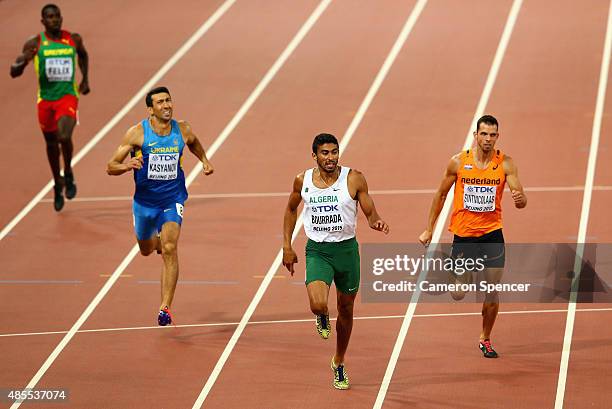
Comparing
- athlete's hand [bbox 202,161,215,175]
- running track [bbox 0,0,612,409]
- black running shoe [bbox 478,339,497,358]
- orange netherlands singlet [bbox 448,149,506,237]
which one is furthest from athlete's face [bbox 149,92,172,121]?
black running shoe [bbox 478,339,497,358]

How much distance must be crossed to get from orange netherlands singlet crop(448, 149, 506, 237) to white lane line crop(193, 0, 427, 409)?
221cm

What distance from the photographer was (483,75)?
61.5 ft

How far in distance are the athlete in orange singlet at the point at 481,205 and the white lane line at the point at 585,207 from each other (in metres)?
0.79

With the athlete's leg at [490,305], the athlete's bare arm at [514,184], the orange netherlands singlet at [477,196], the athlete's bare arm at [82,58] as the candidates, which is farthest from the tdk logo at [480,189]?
the athlete's bare arm at [82,58]

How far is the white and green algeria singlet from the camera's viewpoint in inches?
376

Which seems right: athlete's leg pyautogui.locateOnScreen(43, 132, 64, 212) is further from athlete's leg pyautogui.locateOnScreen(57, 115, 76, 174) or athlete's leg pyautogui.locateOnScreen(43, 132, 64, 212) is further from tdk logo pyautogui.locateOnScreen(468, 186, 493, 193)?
tdk logo pyautogui.locateOnScreen(468, 186, 493, 193)

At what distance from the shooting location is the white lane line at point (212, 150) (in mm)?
10953

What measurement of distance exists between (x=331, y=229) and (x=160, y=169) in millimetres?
2311

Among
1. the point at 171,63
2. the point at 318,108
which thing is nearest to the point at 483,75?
the point at 318,108

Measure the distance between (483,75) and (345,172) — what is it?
9.49 m

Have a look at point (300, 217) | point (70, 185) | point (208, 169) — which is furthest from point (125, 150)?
point (70, 185)

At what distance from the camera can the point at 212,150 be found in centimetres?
1677

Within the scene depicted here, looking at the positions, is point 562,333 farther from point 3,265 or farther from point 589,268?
point 3,265

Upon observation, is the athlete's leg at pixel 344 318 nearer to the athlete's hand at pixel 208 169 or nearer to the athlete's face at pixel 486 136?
the athlete's face at pixel 486 136
